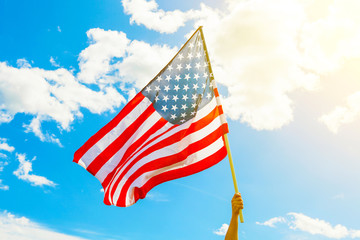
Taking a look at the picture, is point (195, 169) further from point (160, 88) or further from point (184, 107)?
point (160, 88)

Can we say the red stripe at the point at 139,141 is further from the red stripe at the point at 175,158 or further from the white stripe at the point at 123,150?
the red stripe at the point at 175,158

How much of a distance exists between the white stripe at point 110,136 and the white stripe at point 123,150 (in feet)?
1.29

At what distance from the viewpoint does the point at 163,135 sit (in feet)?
38.9

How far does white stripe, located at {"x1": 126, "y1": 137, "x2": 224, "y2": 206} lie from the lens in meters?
11.4

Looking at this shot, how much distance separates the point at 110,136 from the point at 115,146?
38cm

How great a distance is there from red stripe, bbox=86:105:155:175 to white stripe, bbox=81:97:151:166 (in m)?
0.10

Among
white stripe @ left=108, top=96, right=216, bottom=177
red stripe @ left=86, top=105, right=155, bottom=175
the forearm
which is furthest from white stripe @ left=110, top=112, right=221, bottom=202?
the forearm

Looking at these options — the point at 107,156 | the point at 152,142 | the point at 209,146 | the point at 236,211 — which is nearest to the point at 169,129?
the point at 152,142

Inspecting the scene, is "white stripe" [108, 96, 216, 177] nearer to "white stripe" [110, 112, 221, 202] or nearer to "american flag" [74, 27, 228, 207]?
"american flag" [74, 27, 228, 207]

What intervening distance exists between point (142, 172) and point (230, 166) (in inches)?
128

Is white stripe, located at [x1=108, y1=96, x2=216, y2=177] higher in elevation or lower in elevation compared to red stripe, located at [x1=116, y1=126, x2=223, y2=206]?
higher

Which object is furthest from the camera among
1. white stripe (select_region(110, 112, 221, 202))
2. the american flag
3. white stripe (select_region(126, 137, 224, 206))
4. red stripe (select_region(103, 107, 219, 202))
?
red stripe (select_region(103, 107, 219, 202))

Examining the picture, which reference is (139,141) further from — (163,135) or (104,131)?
(104,131)

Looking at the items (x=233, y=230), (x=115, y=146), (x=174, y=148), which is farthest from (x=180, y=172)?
(x=233, y=230)
